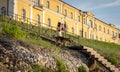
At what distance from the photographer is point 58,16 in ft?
273

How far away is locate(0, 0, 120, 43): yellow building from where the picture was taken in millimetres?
66188

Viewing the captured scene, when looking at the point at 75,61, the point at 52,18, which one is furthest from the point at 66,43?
the point at 52,18

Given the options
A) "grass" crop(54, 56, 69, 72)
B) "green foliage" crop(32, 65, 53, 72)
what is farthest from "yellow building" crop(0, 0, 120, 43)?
"green foliage" crop(32, 65, 53, 72)

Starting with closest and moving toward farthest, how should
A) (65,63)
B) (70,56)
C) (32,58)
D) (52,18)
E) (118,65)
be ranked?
(32,58) → (65,63) → (70,56) → (118,65) → (52,18)

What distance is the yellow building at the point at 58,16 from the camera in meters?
66.2

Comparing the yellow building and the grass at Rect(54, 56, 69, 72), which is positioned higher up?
the yellow building

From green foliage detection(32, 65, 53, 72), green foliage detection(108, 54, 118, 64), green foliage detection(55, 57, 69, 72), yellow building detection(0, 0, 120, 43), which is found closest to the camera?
green foliage detection(32, 65, 53, 72)

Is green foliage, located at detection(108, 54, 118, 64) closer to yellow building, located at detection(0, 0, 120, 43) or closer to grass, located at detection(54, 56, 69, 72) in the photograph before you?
grass, located at detection(54, 56, 69, 72)

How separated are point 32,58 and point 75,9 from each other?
6609 centimetres

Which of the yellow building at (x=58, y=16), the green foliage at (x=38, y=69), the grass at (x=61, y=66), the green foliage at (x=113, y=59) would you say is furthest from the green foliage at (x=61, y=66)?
the yellow building at (x=58, y=16)

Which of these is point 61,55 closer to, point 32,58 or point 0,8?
point 32,58

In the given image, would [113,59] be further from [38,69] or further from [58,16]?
[58,16]

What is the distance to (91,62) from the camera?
3216cm

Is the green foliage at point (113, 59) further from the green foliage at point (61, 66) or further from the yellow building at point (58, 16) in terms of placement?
the yellow building at point (58, 16)
